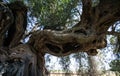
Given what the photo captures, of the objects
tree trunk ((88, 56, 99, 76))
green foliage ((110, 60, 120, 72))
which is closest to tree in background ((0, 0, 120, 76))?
green foliage ((110, 60, 120, 72))

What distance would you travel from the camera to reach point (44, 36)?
15.4 ft

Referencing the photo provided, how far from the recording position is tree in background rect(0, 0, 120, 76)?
4.45 m

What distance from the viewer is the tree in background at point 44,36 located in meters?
4.45

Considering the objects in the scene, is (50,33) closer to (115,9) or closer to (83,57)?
(115,9)

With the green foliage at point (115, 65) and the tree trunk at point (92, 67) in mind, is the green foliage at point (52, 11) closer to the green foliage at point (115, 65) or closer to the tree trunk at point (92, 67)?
the green foliage at point (115, 65)

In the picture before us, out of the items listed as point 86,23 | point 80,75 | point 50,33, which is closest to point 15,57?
Result: point 50,33

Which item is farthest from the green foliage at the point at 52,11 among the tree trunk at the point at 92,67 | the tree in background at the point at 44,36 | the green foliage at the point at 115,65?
the tree trunk at the point at 92,67

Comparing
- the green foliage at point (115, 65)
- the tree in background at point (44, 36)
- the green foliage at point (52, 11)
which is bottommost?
the green foliage at point (115, 65)

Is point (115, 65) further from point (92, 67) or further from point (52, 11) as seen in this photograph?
point (92, 67)

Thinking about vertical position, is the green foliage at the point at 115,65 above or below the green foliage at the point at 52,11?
below

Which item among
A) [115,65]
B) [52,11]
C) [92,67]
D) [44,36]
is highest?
[52,11]

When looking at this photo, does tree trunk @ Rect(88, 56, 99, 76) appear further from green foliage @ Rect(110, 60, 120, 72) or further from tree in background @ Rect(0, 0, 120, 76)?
tree in background @ Rect(0, 0, 120, 76)

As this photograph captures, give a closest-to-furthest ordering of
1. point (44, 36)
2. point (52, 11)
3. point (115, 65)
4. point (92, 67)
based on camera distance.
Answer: point (44, 36) < point (52, 11) < point (115, 65) < point (92, 67)

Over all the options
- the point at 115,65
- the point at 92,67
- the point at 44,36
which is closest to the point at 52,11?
the point at 44,36
